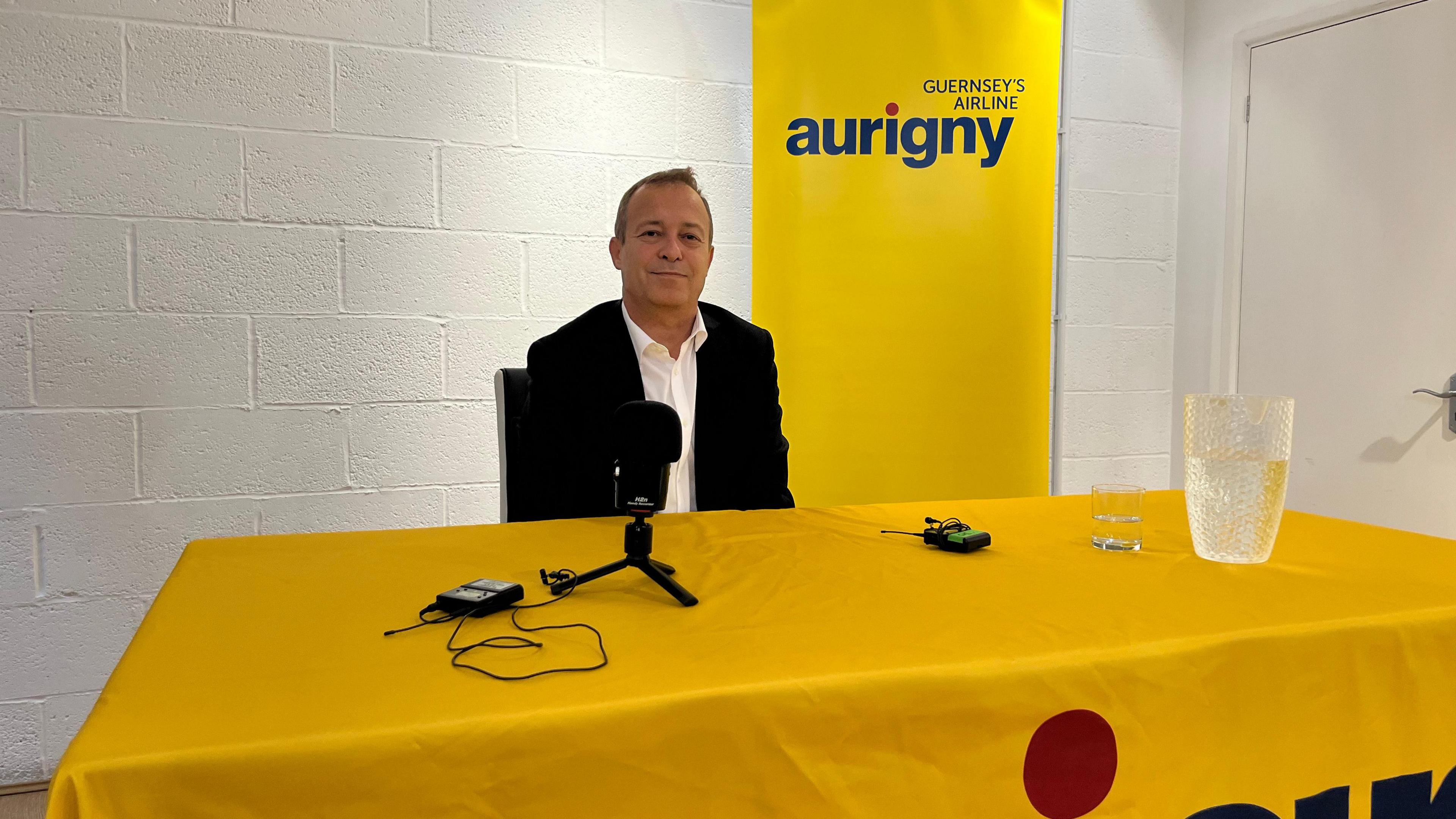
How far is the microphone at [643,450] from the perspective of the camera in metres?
0.97

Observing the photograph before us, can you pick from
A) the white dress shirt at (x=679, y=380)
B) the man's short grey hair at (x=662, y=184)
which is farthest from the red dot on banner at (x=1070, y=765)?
the man's short grey hair at (x=662, y=184)

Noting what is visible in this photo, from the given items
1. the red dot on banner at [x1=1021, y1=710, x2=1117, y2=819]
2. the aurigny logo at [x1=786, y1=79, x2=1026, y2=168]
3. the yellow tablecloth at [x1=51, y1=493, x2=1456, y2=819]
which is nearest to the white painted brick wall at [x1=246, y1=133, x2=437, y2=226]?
the aurigny logo at [x1=786, y1=79, x2=1026, y2=168]

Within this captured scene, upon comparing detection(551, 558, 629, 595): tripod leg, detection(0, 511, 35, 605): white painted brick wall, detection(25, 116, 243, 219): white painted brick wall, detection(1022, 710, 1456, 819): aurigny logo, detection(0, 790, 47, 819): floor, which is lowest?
detection(0, 790, 47, 819): floor

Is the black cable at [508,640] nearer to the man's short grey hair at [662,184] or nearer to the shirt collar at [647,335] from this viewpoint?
the shirt collar at [647,335]

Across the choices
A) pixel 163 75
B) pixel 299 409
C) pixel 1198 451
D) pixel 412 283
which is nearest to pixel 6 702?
pixel 299 409

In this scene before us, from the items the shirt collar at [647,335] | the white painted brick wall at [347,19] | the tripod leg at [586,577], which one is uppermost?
the white painted brick wall at [347,19]

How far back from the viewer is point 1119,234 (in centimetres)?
322

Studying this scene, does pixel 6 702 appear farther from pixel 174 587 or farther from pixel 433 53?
pixel 433 53

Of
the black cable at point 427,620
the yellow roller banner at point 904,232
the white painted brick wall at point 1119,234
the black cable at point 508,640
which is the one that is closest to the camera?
the black cable at point 508,640

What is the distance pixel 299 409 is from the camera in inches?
98.0

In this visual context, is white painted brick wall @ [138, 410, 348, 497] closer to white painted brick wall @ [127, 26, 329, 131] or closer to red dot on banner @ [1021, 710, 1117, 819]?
white painted brick wall @ [127, 26, 329, 131]

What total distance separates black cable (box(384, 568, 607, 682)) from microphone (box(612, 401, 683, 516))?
14 cm

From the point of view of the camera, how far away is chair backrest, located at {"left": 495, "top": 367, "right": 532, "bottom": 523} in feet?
5.92

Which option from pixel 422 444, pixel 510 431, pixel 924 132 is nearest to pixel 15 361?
pixel 422 444
